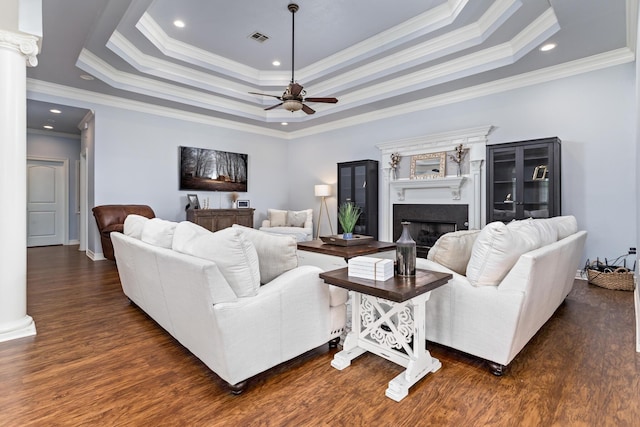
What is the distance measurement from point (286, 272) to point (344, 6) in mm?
3388

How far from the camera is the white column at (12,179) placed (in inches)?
99.3

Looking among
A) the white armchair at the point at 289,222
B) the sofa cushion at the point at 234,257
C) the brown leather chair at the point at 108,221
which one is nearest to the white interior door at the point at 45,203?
the brown leather chair at the point at 108,221

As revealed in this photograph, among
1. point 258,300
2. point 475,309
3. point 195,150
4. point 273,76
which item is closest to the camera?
point 258,300

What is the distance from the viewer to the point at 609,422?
157cm

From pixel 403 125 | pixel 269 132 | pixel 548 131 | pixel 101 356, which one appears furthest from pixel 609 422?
pixel 269 132

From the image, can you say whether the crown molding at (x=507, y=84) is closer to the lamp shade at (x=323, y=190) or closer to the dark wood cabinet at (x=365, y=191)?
the dark wood cabinet at (x=365, y=191)

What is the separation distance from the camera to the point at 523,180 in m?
4.51

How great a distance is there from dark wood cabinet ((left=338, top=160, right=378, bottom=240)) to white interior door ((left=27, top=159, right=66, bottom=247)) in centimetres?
662

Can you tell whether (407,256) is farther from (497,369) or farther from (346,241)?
(346,241)

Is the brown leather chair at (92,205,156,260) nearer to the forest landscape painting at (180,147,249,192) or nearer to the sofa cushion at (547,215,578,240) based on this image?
the forest landscape painting at (180,147,249,192)

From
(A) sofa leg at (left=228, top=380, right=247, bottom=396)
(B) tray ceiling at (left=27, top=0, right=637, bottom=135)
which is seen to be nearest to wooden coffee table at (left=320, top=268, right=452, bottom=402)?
(A) sofa leg at (left=228, top=380, right=247, bottom=396)

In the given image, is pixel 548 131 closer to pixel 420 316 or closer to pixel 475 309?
pixel 475 309

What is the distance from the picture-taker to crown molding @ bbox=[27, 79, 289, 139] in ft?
17.1

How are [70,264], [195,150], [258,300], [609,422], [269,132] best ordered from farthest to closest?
[269,132] → [195,150] → [70,264] → [258,300] → [609,422]
